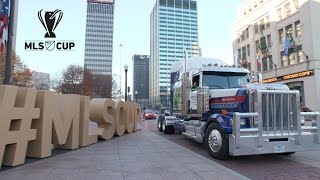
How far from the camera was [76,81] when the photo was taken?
6475 cm

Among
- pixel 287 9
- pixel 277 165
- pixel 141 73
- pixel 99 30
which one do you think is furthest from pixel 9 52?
pixel 141 73

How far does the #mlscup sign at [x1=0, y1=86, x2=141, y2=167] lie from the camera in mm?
8672

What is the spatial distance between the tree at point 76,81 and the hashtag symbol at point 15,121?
53.4m

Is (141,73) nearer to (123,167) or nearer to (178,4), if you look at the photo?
(178,4)

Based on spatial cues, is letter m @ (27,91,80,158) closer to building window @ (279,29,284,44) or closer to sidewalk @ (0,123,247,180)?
sidewalk @ (0,123,247,180)

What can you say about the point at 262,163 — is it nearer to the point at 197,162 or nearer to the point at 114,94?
the point at 197,162

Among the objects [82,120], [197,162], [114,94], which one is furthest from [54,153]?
[114,94]

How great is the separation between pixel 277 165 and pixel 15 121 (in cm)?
725

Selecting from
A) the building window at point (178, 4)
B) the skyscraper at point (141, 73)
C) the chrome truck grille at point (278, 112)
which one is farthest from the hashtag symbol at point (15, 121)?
the skyscraper at point (141, 73)

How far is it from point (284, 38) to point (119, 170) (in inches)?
1593

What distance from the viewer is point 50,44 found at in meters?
15.1

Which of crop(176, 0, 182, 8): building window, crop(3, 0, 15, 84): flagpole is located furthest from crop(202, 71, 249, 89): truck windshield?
crop(176, 0, 182, 8): building window

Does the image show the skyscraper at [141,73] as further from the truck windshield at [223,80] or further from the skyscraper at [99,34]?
the truck windshield at [223,80]

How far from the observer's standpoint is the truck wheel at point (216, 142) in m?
9.97
